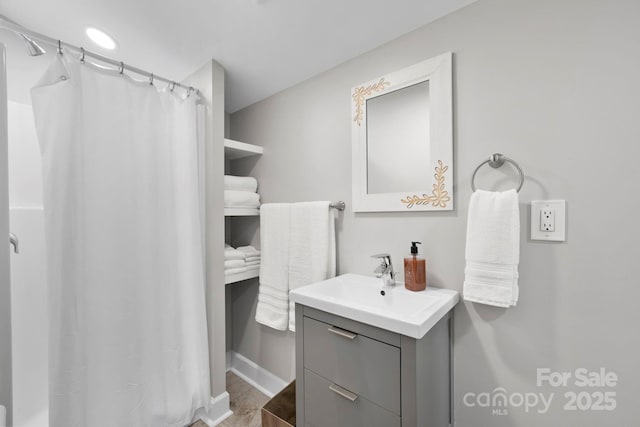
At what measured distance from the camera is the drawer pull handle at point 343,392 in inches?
37.6

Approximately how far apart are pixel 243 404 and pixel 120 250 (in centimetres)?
126

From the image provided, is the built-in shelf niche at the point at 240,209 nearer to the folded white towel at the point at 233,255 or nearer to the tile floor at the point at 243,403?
the folded white towel at the point at 233,255

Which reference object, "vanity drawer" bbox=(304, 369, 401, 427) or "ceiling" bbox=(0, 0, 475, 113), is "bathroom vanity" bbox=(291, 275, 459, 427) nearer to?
"vanity drawer" bbox=(304, 369, 401, 427)

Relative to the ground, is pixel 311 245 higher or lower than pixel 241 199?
lower

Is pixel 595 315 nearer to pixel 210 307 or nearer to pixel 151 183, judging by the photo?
pixel 210 307

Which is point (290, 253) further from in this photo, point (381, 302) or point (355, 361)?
point (355, 361)

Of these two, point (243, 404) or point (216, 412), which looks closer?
point (216, 412)

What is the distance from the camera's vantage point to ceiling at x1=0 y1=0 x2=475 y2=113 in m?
1.14

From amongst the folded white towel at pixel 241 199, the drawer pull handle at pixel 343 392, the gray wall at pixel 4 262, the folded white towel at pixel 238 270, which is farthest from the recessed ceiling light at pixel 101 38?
the drawer pull handle at pixel 343 392

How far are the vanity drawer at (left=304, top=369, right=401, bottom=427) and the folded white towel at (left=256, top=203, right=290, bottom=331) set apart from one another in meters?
0.56

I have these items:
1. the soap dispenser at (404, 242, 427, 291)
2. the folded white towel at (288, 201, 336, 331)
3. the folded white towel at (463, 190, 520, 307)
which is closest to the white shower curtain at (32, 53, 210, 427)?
the folded white towel at (288, 201, 336, 331)

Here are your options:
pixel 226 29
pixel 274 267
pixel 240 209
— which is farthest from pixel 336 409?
pixel 226 29

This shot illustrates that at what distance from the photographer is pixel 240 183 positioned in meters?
1.84

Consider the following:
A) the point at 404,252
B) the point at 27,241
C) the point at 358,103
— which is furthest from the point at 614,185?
the point at 27,241
